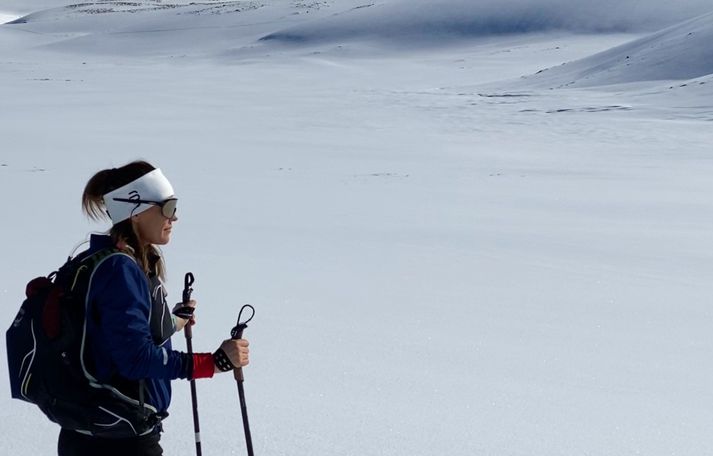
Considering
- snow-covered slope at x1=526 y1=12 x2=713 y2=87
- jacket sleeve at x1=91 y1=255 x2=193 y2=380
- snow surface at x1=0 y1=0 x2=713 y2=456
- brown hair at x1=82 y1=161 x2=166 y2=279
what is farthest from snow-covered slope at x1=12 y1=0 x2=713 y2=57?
jacket sleeve at x1=91 y1=255 x2=193 y2=380

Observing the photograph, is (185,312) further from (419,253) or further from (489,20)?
(489,20)

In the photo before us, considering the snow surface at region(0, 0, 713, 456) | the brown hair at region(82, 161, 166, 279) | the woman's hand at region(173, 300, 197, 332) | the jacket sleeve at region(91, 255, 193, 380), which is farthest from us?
the snow surface at region(0, 0, 713, 456)

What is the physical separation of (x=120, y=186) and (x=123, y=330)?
32 cm

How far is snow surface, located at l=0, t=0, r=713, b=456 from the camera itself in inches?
136

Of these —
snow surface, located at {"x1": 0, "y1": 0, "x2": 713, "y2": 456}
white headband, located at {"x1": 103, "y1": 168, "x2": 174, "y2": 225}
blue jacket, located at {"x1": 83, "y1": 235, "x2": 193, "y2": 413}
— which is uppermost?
white headband, located at {"x1": 103, "y1": 168, "x2": 174, "y2": 225}

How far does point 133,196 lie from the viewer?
207cm

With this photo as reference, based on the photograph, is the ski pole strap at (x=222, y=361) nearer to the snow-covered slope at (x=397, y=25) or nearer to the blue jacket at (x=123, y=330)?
the blue jacket at (x=123, y=330)

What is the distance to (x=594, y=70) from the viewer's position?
87.7 feet

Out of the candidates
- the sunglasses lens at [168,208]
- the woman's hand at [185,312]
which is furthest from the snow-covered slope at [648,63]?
the sunglasses lens at [168,208]

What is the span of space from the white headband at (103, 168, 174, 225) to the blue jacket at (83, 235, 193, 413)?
0.29ft

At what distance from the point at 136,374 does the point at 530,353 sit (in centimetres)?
257

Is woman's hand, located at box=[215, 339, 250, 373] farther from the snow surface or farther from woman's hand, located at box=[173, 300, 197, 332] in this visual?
the snow surface

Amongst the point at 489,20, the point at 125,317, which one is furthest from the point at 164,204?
the point at 489,20

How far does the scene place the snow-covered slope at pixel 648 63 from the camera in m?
24.7
